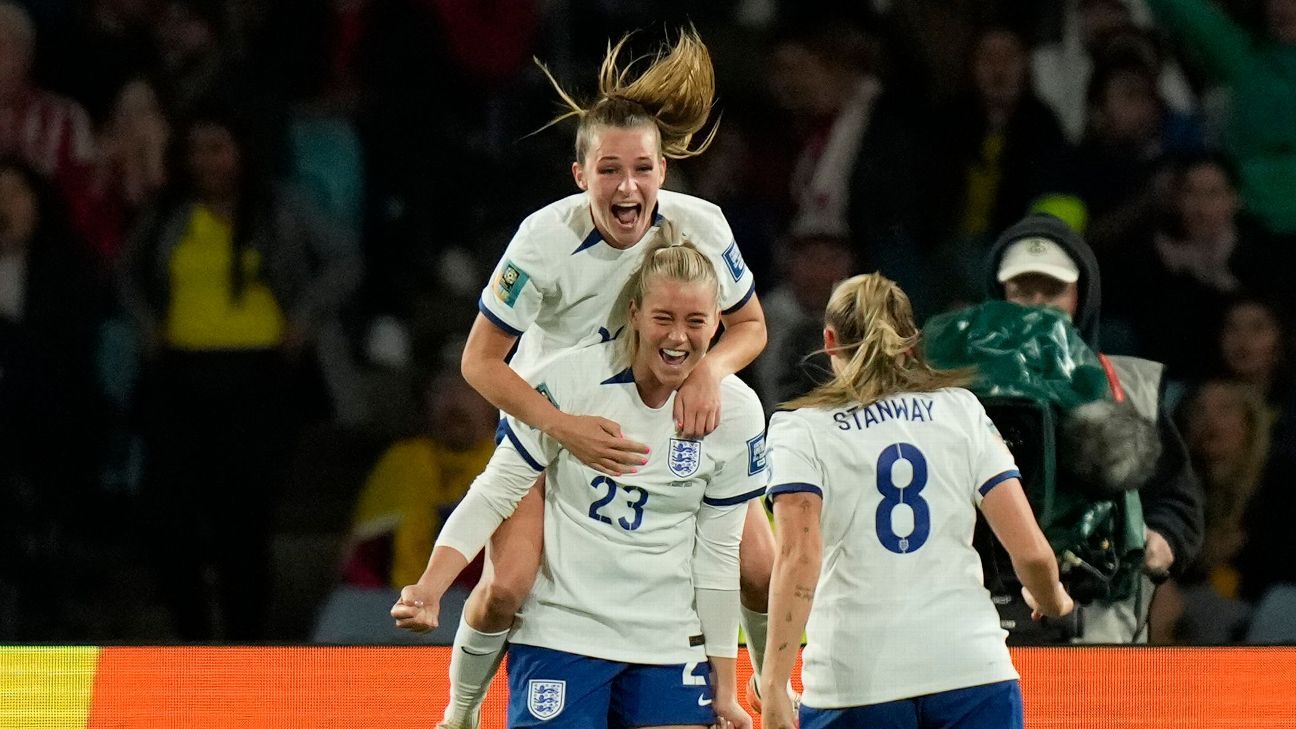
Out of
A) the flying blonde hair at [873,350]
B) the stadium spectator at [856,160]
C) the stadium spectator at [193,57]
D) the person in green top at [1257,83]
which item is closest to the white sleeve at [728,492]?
the flying blonde hair at [873,350]

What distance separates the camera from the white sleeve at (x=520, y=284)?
3434 millimetres

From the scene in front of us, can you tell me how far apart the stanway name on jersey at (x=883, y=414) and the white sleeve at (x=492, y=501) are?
58 cm

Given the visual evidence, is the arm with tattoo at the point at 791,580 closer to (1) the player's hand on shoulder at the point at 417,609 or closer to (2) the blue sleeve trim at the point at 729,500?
(2) the blue sleeve trim at the point at 729,500

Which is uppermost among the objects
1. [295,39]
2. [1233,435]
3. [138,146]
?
[295,39]

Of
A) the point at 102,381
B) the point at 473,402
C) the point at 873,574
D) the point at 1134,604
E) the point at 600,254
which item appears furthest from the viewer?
the point at 102,381

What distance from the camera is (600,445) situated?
3.21m

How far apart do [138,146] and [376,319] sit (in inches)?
39.4

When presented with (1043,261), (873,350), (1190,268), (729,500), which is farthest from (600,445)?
(1190,268)

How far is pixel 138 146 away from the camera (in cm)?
616

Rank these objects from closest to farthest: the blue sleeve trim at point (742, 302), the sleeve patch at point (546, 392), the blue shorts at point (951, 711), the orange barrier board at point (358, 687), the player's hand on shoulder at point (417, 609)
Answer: the blue shorts at point (951, 711) → the player's hand on shoulder at point (417, 609) → the sleeve patch at point (546, 392) → the blue sleeve trim at point (742, 302) → the orange barrier board at point (358, 687)

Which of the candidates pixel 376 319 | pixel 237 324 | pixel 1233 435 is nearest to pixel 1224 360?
pixel 1233 435

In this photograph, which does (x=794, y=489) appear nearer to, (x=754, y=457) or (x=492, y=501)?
(x=754, y=457)

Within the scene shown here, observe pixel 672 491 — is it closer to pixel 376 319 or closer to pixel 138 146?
pixel 376 319

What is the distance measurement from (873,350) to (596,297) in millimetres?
601
